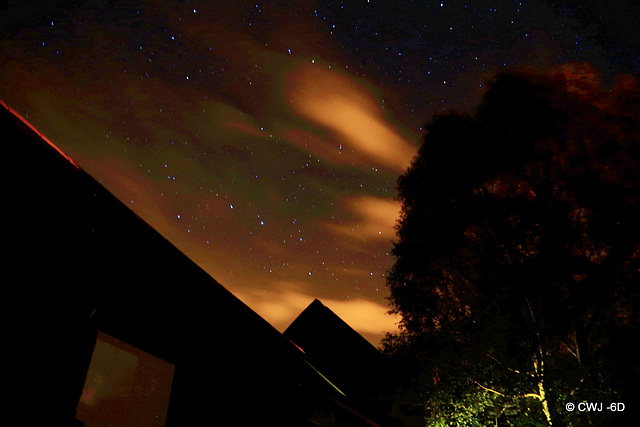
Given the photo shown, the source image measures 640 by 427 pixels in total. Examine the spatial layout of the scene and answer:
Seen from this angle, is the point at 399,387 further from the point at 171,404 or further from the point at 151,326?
the point at 151,326

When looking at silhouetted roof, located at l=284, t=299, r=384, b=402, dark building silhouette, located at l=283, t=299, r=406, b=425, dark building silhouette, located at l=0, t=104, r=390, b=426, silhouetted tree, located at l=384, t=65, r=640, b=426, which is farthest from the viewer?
silhouetted roof, located at l=284, t=299, r=384, b=402

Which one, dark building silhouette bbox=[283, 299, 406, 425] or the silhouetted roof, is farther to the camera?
the silhouetted roof

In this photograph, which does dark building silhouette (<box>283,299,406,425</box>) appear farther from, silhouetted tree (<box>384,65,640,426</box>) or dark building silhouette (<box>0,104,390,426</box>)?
dark building silhouette (<box>0,104,390,426</box>)

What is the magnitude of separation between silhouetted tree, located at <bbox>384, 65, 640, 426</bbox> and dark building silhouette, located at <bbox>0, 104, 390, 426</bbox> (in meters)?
9.11

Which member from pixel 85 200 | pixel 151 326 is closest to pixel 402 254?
pixel 151 326

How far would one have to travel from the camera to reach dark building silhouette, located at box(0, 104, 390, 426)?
2.51 meters

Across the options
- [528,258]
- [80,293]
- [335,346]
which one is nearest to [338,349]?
[335,346]

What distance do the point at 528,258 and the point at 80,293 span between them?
37.7ft

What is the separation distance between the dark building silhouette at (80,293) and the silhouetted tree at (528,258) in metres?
9.11

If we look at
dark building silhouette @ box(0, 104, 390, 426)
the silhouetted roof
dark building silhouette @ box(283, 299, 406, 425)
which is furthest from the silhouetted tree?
dark building silhouette @ box(0, 104, 390, 426)

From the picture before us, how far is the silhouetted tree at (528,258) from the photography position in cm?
1024

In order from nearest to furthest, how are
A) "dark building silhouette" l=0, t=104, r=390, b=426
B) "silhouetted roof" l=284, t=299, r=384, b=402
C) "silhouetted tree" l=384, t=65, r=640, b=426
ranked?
"dark building silhouette" l=0, t=104, r=390, b=426
"silhouetted tree" l=384, t=65, r=640, b=426
"silhouetted roof" l=284, t=299, r=384, b=402

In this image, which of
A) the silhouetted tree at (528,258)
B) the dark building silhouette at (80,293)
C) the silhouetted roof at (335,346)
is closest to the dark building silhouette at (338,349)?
the silhouetted roof at (335,346)

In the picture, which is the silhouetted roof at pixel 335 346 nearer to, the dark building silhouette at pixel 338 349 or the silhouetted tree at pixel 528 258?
the dark building silhouette at pixel 338 349
